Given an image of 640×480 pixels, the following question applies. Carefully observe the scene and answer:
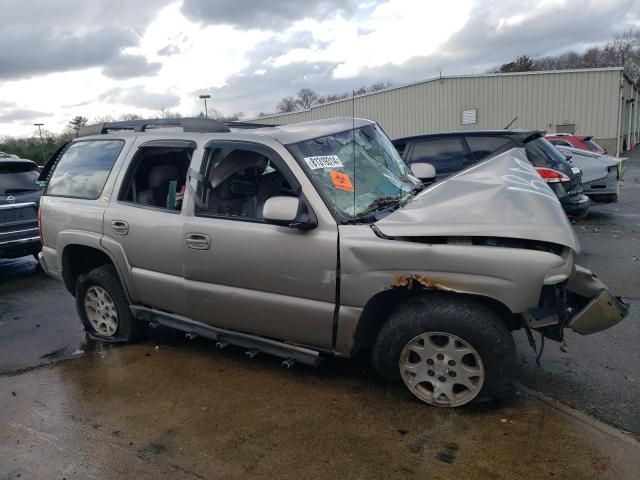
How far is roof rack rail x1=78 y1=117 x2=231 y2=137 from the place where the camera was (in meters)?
4.34

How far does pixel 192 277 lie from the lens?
408cm

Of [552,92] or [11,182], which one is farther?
[552,92]

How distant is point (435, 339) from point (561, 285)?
0.85 meters

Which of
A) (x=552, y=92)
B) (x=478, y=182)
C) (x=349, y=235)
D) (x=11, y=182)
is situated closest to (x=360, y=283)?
(x=349, y=235)

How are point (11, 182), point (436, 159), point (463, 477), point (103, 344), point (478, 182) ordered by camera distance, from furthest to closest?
→ 1. point (436, 159)
2. point (11, 182)
3. point (103, 344)
4. point (478, 182)
5. point (463, 477)

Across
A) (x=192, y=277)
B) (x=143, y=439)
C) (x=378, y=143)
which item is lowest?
(x=143, y=439)

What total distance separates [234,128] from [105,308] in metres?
2.07

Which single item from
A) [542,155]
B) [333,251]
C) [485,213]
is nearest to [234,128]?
[333,251]

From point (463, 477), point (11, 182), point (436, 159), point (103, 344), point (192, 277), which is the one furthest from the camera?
point (436, 159)

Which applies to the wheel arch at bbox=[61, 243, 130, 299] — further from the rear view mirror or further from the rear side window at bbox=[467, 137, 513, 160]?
the rear side window at bbox=[467, 137, 513, 160]

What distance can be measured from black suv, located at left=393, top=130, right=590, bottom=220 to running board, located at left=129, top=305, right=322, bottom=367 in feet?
15.8

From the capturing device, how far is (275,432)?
3.34 metres

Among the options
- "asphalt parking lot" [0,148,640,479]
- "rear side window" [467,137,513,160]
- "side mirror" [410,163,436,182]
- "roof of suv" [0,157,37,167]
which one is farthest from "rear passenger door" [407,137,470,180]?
"roof of suv" [0,157,37,167]

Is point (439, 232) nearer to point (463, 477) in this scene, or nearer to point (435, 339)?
point (435, 339)
